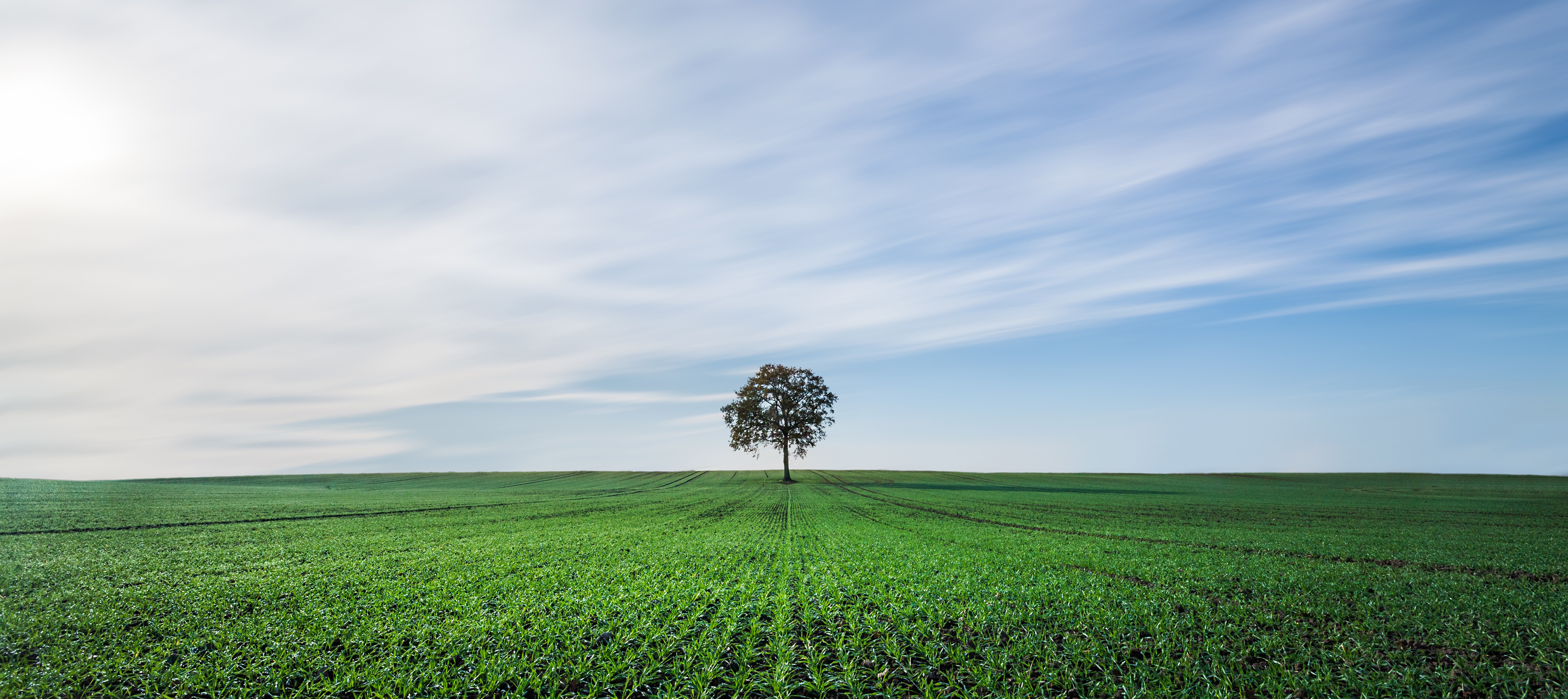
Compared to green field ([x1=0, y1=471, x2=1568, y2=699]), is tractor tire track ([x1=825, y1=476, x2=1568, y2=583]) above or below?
below

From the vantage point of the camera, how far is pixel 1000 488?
7031 cm

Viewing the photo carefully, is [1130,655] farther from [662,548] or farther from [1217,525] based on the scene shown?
[1217,525]

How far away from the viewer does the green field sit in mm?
10250

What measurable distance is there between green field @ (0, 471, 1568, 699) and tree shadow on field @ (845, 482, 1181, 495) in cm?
3281

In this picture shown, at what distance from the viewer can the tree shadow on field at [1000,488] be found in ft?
216

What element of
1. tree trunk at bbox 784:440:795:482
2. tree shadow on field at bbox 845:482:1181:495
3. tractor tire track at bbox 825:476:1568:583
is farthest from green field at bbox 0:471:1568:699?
tree trunk at bbox 784:440:795:482

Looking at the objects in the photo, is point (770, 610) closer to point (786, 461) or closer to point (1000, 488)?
point (1000, 488)

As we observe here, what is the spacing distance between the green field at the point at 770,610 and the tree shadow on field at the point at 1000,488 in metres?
32.8

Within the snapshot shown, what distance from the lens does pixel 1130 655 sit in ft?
37.6

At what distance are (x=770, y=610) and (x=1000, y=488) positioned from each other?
62.5m

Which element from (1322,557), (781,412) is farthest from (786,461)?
(1322,557)

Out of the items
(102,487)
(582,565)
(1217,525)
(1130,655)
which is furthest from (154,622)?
(102,487)

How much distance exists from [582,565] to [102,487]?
67.6 metres

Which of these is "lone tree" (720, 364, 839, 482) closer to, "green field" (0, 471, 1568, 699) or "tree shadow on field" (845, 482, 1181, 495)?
"tree shadow on field" (845, 482, 1181, 495)
